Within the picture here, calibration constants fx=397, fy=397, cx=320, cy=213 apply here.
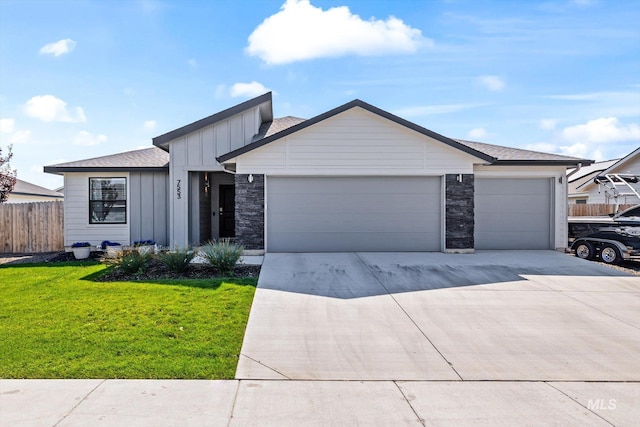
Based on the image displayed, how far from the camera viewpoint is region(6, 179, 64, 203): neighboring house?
25.0m

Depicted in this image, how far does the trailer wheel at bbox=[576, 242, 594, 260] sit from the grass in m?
9.51

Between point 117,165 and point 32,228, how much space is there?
164 inches

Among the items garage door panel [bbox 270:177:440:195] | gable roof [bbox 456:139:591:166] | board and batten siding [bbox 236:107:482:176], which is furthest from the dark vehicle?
garage door panel [bbox 270:177:440:195]

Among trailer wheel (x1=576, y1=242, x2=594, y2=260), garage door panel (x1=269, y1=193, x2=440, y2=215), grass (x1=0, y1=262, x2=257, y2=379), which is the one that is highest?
garage door panel (x1=269, y1=193, x2=440, y2=215)

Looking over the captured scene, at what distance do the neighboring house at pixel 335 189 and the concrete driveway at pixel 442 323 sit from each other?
6.84 ft

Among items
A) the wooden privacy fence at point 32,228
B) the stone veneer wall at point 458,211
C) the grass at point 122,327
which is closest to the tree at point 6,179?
the wooden privacy fence at point 32,228

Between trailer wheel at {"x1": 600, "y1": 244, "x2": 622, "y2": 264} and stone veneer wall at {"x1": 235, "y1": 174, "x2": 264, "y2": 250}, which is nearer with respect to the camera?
trailer wheel at {"x1": 600, "y1": 244, "x2": 622, "y2": 264}

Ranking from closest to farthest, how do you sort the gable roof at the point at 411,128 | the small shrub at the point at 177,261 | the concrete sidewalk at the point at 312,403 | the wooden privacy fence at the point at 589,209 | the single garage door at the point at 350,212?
the concrete sidewalk at the point at 312,403 → the small shrub at the point at 177,261 → the gable roof at the point at 411,128 → the single garage door at the point at 350,212 → the wooden privacy fence at the point at 589,209

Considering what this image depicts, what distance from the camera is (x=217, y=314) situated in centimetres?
599

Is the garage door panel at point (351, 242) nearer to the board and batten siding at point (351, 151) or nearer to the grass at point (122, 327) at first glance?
the board and batten siding at point (351, 151)

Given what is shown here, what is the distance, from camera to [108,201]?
12.9 metres

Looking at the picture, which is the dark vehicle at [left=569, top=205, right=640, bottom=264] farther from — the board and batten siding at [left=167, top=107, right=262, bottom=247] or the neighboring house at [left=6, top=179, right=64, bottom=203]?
the neighboring house at [left=6, top=179, right=64, bottom=203]

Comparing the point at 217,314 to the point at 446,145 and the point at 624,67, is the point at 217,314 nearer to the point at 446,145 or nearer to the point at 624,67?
the point at 446,145

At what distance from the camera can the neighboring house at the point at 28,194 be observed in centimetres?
2497
